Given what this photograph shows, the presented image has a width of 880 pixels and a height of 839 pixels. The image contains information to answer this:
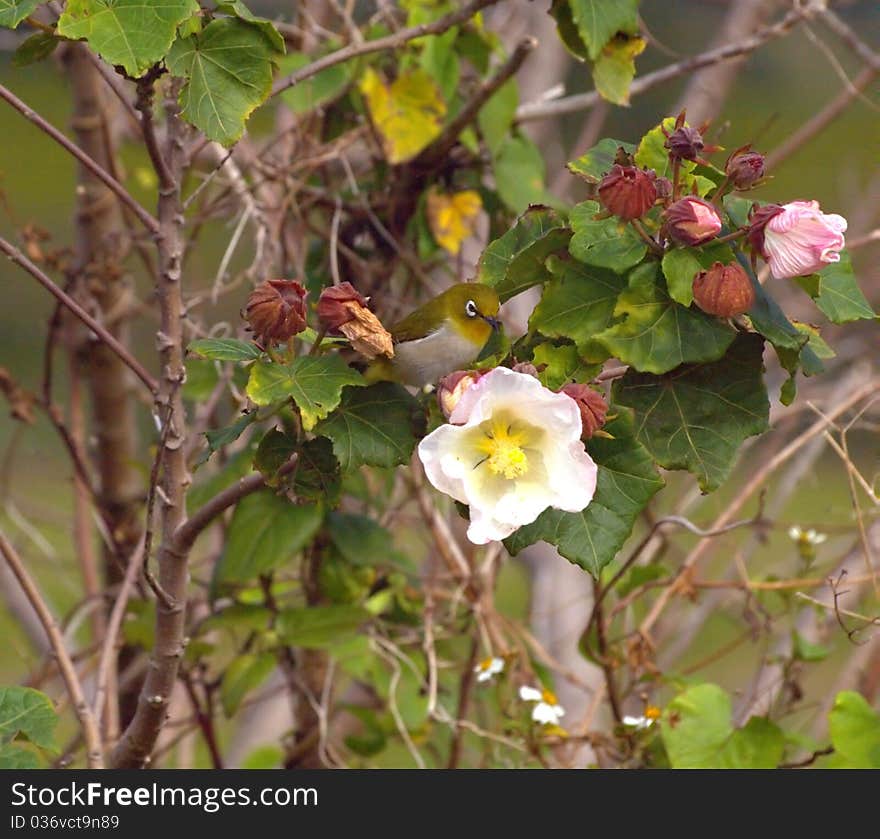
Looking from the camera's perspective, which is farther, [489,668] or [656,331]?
[489,668]

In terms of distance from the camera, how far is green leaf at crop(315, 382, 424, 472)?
85cm

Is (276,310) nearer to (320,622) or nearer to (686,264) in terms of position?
(686,264)

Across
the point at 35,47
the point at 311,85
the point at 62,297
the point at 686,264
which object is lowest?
the point at 686,264

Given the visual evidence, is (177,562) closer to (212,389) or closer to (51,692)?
(212,389)

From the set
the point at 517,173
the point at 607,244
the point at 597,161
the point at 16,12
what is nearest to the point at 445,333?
the point at 597,161

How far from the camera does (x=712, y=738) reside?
144 cm

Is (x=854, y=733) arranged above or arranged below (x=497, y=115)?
below

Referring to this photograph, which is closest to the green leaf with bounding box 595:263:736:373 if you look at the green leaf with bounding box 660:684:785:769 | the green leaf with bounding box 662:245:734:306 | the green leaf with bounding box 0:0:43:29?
the green leaf with bounding box 662:245:734:306

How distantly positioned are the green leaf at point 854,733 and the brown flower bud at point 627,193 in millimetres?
728

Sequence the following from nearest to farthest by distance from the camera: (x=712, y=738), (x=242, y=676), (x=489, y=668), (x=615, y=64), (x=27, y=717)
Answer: (x=27, y=717), (x=615, y=64), (x=712, y=738), (x=489, y=668), (x=242, y=676)

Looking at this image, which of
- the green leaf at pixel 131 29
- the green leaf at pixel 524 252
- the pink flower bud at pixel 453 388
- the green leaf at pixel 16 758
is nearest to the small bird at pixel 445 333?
the green leaf at pixel 524 252

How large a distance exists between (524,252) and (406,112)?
0.95m

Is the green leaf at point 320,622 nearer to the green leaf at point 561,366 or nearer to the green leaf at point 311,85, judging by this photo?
the green leaf at point 311,85
